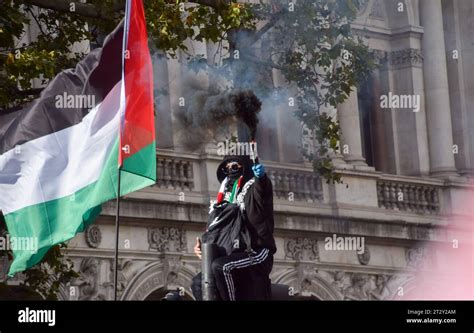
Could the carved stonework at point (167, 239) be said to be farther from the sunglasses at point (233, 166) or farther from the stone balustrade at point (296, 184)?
the sunglasses at point (233, 166)

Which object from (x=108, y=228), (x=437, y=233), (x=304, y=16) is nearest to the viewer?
(x=304, y=16)

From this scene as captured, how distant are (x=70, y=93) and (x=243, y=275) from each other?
2379mm

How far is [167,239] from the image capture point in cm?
3594

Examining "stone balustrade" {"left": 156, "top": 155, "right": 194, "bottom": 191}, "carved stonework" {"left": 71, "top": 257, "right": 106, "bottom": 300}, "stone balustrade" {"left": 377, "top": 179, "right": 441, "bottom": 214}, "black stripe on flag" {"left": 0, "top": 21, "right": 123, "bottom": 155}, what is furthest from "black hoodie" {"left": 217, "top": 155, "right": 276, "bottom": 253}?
"stone balustrade" {"left": 377, "top": 179, "right": 441, "bottom": 214}

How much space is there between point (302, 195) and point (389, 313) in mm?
24022

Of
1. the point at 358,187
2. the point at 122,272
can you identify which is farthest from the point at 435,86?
the point at 122,272

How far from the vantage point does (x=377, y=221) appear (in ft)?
134

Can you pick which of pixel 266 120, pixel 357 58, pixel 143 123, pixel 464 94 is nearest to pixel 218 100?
pixel 143 123

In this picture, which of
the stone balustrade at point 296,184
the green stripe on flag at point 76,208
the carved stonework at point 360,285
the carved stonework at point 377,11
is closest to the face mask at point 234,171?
the green stripe on flag at point 76,208

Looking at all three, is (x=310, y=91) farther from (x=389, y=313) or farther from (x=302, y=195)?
(x=389, y=313)

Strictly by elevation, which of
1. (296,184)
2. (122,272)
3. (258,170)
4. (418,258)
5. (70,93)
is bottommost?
(258,170)

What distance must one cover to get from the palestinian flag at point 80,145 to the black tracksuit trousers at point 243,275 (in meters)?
1.21

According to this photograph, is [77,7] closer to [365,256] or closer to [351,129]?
[365,256]

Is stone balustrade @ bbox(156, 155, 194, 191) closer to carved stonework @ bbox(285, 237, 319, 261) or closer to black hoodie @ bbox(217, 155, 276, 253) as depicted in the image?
carved stonework @ bbox(285, 237, 319, 261)
